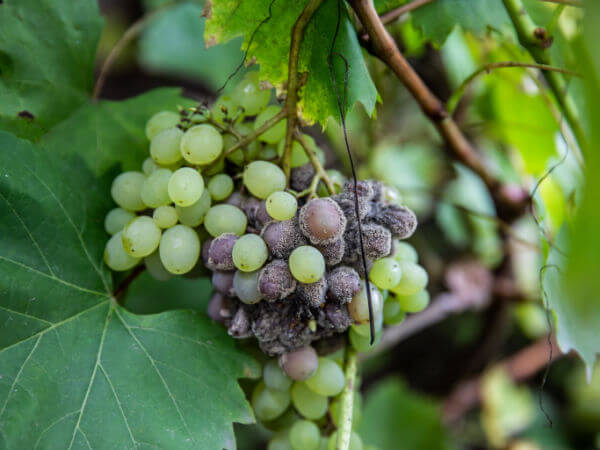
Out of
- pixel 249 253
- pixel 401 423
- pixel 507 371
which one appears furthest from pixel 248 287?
pixel 507 371

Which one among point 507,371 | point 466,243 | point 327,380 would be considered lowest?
point 507,371

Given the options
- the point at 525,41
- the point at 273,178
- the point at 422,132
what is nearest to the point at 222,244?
the point at 273,178

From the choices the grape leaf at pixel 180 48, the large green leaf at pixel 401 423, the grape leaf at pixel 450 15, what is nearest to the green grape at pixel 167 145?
the grape leaf at pixel 450 15

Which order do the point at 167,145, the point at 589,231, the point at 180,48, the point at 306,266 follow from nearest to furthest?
the point at 589,231
the point at 306,266
the point at 167,145
the point at 180,48

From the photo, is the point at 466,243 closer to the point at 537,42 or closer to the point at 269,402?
the point at 537,42

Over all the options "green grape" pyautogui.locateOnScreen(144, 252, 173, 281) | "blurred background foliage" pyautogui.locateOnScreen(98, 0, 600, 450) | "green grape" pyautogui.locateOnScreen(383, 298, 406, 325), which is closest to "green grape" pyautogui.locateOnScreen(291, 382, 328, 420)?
"green grape" pyautogui.locateOnScreen(383, 298, 406, 325)

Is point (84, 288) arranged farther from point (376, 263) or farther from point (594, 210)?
point (594, 210)
